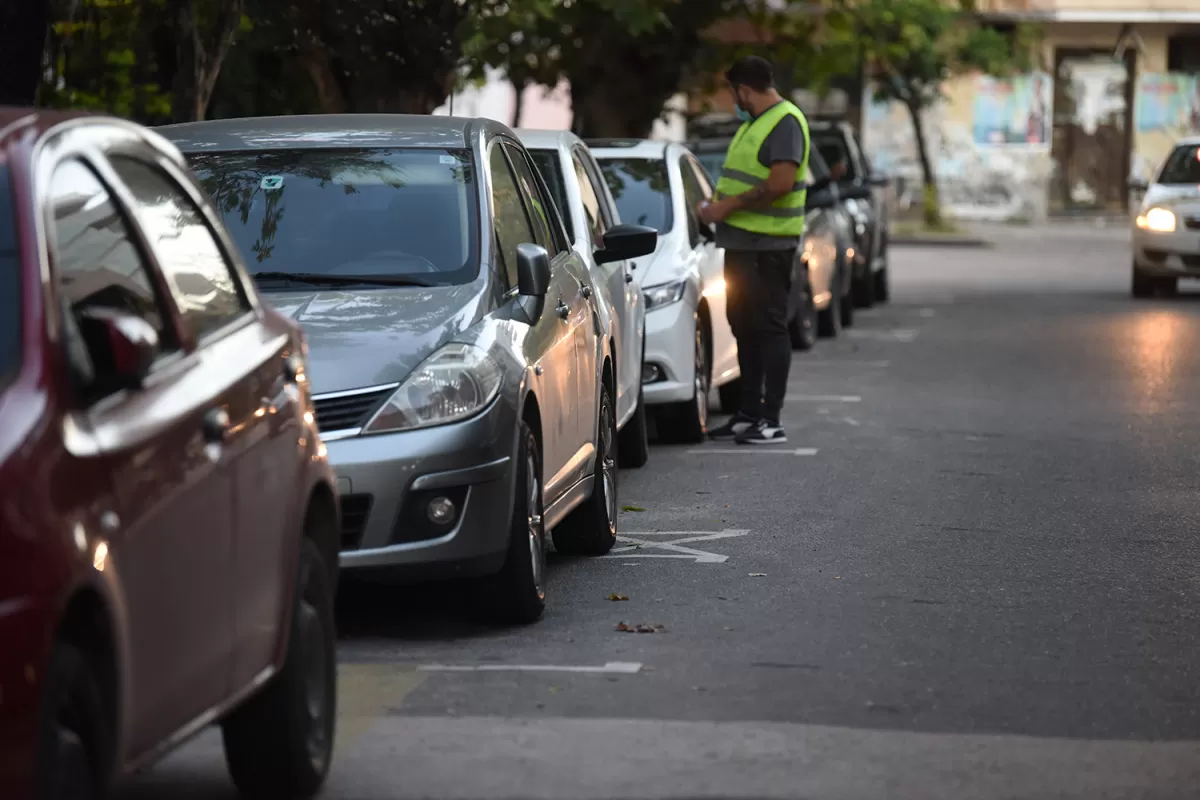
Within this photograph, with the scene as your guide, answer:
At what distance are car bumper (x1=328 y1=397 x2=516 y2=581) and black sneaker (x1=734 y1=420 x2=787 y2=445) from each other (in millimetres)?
6083

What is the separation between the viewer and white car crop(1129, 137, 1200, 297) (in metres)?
24.9

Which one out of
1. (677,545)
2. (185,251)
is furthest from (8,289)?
(677,545)

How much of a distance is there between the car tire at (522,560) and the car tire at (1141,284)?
740 inches

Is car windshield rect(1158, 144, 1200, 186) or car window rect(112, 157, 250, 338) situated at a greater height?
car window rect(112, 157, 250, 338)

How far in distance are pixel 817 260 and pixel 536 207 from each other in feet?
34.7

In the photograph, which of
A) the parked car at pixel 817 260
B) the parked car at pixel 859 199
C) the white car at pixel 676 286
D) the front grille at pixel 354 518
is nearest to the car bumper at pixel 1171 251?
the parked car at pixel 859 199

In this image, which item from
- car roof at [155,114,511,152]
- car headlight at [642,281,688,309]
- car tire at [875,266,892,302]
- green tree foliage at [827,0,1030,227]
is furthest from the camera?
green tree foliage at [827,0,1030,227]

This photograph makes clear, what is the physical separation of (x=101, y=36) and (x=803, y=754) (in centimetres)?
1183

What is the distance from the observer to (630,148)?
48.5 feet

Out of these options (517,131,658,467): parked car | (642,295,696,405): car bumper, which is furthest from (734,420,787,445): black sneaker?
(517,131,658,467): parked car

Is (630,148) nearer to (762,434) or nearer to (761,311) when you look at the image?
(761,311)

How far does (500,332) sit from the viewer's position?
7.76 m

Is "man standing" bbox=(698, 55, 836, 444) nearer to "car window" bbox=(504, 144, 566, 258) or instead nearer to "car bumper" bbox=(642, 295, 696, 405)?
"car bumper" bbox=(642, 295, 696, 405)

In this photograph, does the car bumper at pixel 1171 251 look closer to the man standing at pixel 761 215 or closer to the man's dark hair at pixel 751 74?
the man standing at pixel 761 215
